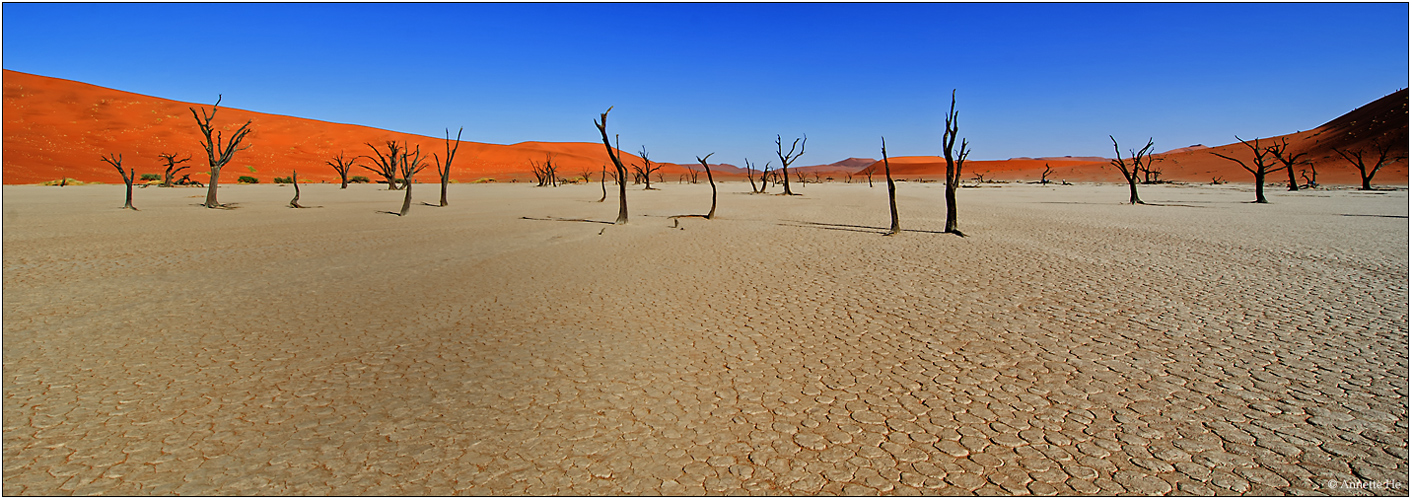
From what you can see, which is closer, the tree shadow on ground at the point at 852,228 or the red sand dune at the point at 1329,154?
the tree shadow on ground at the point at 852,228

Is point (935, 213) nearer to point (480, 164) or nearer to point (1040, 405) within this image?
point (1040, 405)

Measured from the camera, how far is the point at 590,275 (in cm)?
880

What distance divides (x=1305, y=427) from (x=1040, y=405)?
1291 millimetres

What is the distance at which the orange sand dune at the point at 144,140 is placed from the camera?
54344 mm

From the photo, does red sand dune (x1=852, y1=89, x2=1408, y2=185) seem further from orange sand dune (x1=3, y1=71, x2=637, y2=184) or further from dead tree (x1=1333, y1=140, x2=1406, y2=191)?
orange sand dune (x1=3, y1=71, x2=637, y2=184)

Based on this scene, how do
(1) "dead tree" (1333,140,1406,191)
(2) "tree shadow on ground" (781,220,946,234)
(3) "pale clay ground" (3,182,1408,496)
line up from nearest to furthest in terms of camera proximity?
(3) "pale clay ground" (3,182,1408,496), (2) "tree shadow on ground" (781,220,946,234), (1) "dead tree" (1333,140,1406,191)

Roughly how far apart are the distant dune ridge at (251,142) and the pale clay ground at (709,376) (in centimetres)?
5702

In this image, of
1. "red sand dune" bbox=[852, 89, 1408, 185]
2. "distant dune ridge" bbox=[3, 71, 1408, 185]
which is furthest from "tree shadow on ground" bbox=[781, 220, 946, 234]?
"distant dune ridge" bbox=[3, 71, 1408, 185]

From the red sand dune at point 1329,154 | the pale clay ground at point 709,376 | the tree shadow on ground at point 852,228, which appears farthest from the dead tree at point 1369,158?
the pale clay ground at point 709,376

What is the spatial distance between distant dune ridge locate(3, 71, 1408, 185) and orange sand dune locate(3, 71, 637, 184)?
113 millimetres

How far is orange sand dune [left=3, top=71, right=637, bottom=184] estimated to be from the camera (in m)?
54.3

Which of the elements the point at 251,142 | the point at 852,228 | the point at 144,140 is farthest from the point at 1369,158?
the point at 144,140

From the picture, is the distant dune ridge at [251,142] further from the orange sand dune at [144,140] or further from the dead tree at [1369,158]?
the dead tree at [1369,158]

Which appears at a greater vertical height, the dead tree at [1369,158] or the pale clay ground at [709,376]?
the dead tree at [1369,158]
